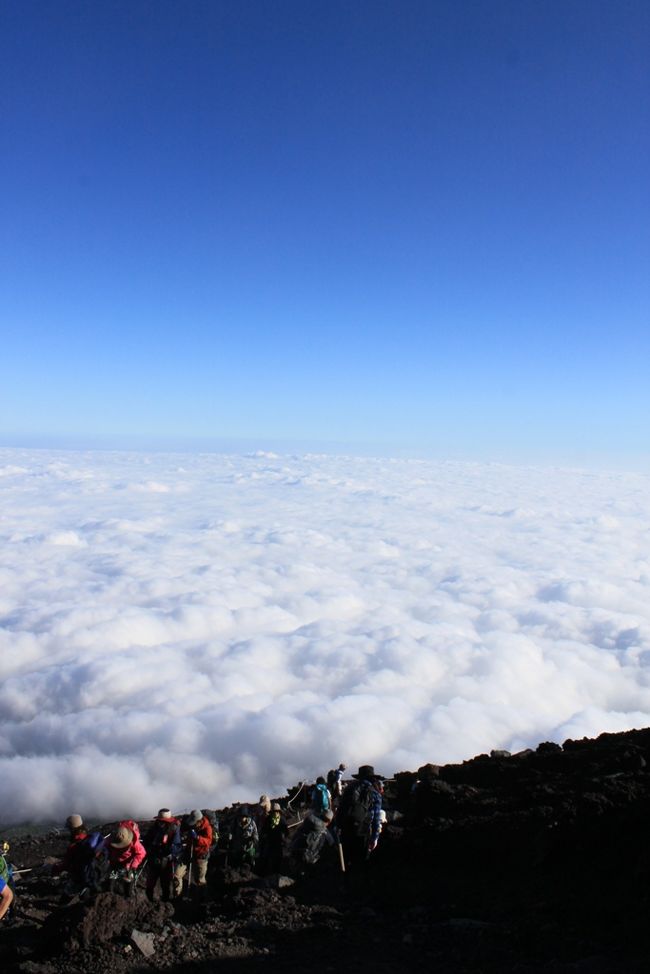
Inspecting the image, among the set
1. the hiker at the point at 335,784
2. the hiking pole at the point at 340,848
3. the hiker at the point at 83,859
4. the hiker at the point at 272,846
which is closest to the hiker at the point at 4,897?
the hiker at the point at 83,859

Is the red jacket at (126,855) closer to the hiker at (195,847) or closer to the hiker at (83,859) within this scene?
the hiker at (83,859)

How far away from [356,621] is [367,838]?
67516mm

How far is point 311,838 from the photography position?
31.3 feet

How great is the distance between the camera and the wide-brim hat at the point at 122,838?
281 inches

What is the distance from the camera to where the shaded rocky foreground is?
6.64 metres

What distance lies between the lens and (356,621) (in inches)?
3000

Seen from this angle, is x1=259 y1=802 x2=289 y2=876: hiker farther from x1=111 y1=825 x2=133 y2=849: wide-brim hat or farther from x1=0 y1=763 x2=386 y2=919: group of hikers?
x1=111 y1=825 x2=133 y2=849: wide-brim hat

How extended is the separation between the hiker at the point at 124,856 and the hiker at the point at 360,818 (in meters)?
3.55

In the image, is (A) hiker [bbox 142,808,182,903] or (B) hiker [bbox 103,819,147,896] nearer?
(B) hiker [bbox 103,819,147,896]

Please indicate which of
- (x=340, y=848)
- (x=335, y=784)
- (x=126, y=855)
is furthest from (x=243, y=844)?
(x=335, y=784)

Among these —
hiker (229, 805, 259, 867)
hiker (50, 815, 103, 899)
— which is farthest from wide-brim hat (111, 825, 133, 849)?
hiker (229, 805, 259, 867)

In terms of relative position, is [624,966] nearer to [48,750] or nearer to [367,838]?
[367,838]

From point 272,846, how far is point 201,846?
133 centimetres

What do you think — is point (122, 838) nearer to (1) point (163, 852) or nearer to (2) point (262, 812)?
(1) point (163, 852)
